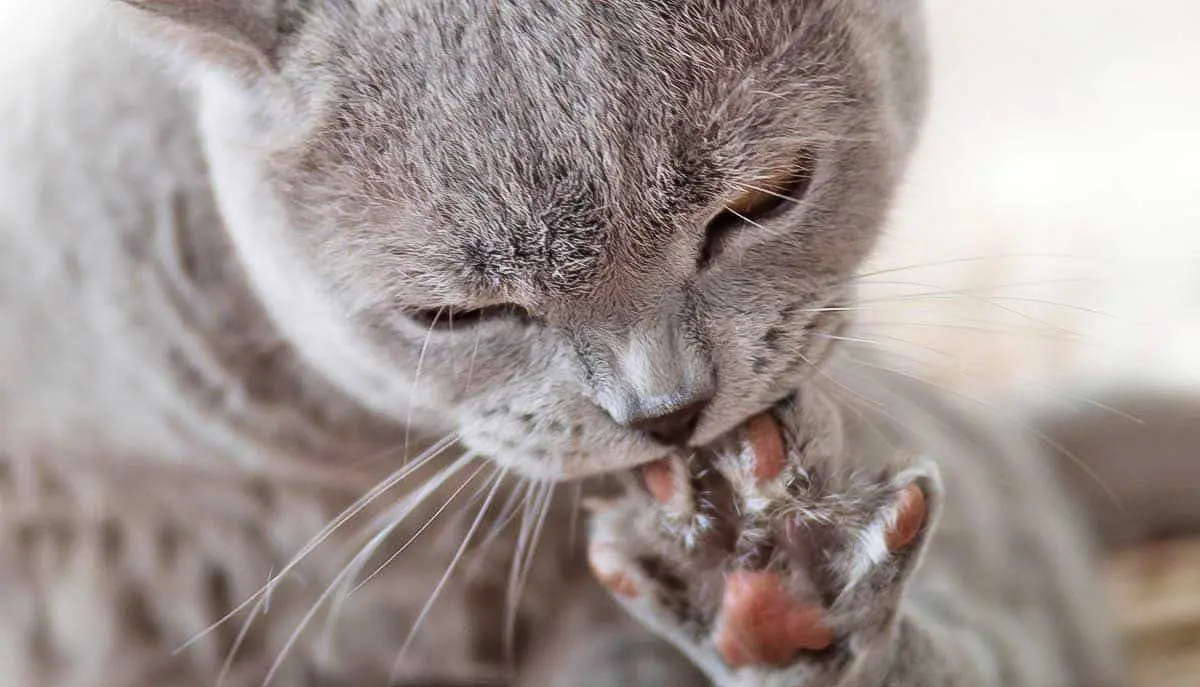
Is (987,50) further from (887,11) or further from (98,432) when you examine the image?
(98,432)

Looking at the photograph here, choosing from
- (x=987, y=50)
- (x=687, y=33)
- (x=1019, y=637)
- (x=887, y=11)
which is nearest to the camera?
(x=687, y=33)

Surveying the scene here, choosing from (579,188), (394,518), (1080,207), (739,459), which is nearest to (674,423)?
(739,459)

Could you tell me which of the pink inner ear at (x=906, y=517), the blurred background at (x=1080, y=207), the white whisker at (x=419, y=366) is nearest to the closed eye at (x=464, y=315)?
the white whisker at (x=419, y=366)

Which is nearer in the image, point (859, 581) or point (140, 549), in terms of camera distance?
point (859, 581)

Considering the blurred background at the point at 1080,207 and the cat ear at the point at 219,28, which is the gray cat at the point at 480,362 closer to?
the cat ear at the point at 219,28

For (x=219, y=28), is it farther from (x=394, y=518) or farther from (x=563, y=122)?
(x=394, y=518)

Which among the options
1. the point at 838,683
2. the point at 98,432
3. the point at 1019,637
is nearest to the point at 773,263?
the point at 838,683
